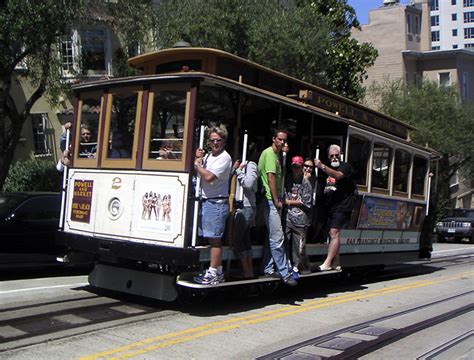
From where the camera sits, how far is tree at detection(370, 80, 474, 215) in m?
27.5

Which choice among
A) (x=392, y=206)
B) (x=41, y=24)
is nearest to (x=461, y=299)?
(x=392, y=206)

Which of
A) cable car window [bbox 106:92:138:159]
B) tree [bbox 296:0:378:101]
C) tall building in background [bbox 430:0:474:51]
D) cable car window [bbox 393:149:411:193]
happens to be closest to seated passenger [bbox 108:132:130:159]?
cable car window [bbox 106:92:138:159]

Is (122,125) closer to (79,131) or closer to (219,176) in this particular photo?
(79,131)

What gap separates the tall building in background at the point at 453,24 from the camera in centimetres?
11094

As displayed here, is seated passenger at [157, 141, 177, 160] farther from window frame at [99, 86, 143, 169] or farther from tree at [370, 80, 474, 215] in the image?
tree at [370, 80, 474, 215]

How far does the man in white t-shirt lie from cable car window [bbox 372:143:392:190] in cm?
440

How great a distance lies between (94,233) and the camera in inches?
289

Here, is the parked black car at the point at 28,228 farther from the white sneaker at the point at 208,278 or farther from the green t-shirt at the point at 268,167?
the green t-shirt at the point at 268,167

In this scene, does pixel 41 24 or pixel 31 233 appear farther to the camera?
pixel 41 24

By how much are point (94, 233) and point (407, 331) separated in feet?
13.7

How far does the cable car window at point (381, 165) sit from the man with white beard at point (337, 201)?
131 centimetres

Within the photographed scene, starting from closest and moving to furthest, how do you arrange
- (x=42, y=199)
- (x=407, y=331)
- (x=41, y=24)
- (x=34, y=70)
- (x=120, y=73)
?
(x=407, y=331) → (x=42, y=199) → (x=41, y=24) → (x=34, y=70) → (x=120, y=73)

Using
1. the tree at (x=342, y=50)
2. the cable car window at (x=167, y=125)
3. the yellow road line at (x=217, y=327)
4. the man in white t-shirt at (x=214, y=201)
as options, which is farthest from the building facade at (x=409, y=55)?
the man in white t-shirt at (x=214, y=201)

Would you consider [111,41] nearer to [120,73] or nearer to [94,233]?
[120,73]
